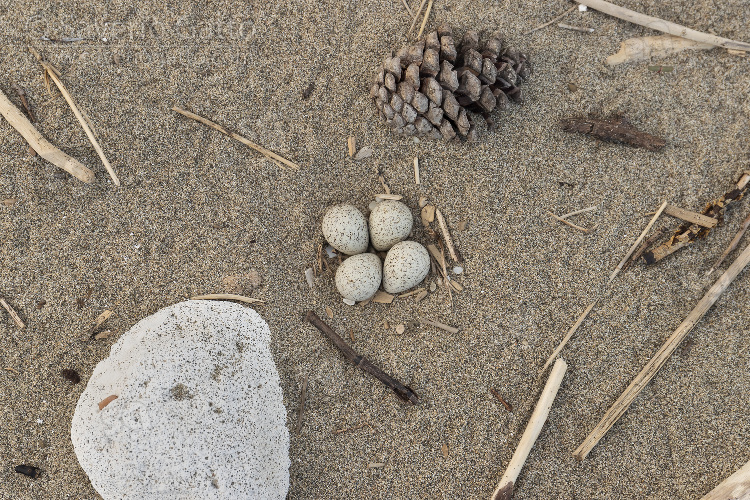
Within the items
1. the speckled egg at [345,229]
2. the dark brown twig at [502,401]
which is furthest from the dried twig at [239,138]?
the dark brown twig at [502,401]

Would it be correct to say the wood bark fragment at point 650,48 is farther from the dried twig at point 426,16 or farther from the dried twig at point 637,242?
the dried twig at point 426,16

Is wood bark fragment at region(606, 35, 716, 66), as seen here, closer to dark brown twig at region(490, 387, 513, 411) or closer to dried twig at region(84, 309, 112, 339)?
dark brown twig at region(490, 387, 513, 411)

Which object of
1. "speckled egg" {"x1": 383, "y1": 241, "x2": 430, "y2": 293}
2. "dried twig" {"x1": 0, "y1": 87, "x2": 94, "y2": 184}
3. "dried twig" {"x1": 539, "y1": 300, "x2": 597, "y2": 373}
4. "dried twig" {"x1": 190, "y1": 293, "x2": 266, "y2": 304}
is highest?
"dried twig" {"x1": 0, "y1": 87, "x2": 94, "y2": 184}

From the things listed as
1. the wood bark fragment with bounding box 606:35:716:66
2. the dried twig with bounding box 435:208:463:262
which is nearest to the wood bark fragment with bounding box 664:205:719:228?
the wood bark fragment with bounding box 606:35:716:66

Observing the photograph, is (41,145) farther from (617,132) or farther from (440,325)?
(617,132)

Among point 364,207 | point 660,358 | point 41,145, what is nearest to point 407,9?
point 364,207
